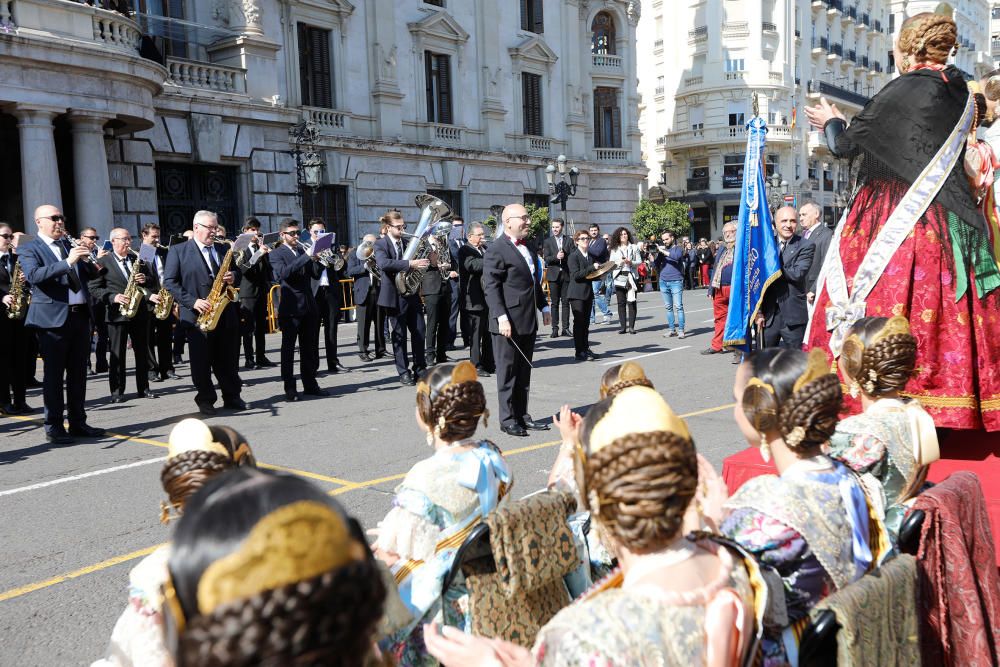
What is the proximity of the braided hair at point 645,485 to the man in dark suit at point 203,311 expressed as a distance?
799 centimetres

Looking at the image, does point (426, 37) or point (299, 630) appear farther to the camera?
point (426, 37)

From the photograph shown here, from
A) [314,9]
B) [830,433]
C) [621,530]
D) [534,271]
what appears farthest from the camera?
[314,9]

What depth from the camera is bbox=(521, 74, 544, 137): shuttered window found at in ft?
103

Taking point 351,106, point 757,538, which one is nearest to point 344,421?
point 757,538

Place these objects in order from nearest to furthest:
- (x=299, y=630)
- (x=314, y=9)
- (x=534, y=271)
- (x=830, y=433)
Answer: (x=299, y=630), (x=830, y=433), (x=534, y=271), (x=314, y=9)

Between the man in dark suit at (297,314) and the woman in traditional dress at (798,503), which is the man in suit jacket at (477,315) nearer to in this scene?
the man in dark suit at (297,314)

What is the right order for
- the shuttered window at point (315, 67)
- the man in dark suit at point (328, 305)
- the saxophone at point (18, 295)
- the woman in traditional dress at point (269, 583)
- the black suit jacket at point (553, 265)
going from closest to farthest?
the woman in traditional dress at point (269, 583) → the saxophone at point (18, 295) → the man in dark suit at point (328, 305) → the black suit jacket at point (553, 265) → the shuttered window at point (315, 67)

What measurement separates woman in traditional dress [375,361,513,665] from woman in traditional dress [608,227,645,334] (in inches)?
471

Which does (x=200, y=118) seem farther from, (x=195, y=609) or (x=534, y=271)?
(x=195, y=609)

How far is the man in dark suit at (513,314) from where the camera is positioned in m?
7.87

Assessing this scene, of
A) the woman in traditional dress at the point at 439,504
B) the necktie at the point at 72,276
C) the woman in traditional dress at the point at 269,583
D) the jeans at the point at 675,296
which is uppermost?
the necktie at the point at 72,276

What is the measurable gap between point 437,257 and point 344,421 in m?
3.86

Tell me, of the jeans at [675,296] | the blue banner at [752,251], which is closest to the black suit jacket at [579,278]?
the jeans at [675,296]

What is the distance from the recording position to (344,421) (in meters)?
8.83
